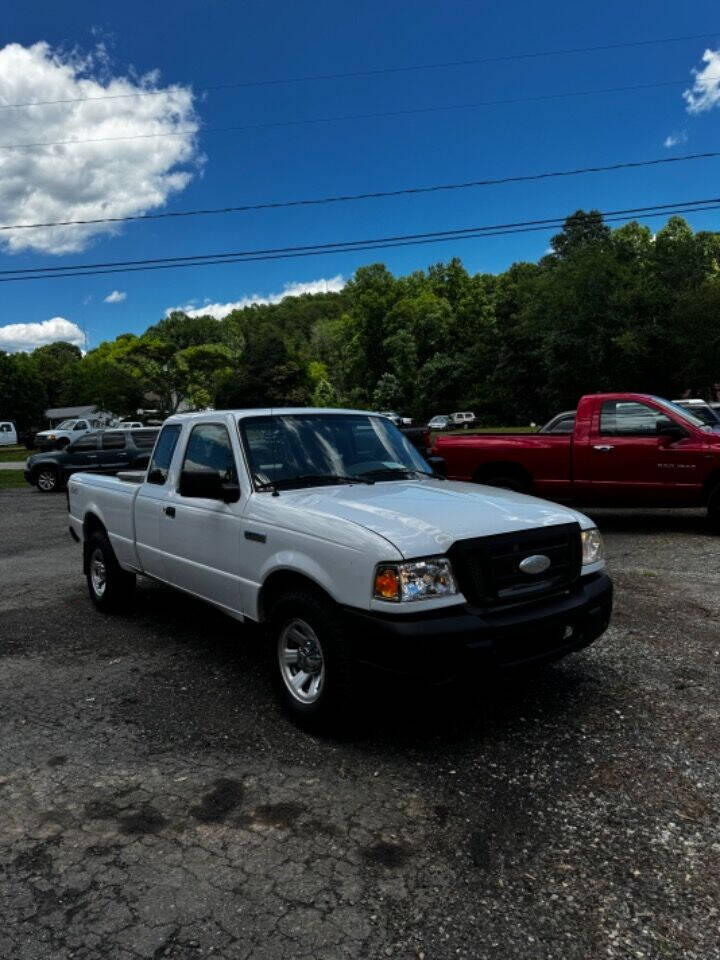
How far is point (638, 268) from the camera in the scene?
156 ft

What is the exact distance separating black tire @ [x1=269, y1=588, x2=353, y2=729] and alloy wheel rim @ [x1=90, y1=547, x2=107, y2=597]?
3.15 meters

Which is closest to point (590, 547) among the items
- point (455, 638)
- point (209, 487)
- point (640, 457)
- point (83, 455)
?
point (455, 638)

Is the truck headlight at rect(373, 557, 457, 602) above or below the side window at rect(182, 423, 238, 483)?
below

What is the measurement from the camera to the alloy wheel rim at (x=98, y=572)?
6.50 meters

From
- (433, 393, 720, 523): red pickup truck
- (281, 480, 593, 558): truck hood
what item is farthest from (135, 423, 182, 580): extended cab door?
(433, 393, 720, 523): red pickup truck

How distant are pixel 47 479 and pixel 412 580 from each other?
19.1 metres

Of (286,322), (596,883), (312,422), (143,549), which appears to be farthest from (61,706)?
(286,322)

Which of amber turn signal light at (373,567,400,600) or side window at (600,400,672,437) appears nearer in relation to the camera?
amber turn signal light at (373,567,400,600)

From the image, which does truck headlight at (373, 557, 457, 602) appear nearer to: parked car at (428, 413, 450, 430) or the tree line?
the tree line

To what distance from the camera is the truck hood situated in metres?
3.41

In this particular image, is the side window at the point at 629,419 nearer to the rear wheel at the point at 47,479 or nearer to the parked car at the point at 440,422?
the rear wheel at the point at 47,479

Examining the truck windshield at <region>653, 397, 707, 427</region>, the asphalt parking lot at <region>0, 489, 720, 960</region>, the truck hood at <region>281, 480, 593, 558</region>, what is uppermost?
the truck windshield at <region>653, 397, 707, 427</region>

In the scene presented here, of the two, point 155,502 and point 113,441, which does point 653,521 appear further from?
point 113,441

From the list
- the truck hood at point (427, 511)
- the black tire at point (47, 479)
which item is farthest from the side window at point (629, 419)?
the black tire at point (47, 479)
